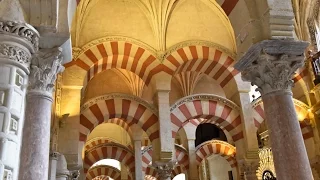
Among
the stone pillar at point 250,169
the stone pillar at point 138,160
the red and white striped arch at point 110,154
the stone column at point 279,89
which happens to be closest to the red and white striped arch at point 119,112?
the stone pillar at point 250,169

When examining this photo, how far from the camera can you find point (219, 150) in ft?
34.8

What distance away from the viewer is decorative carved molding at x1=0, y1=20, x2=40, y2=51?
317 cm

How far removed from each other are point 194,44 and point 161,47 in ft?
2.45

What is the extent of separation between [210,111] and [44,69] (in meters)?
5.51

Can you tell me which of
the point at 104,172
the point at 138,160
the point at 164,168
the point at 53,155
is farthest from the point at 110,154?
the point at 53,155

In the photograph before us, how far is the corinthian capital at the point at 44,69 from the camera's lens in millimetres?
3424

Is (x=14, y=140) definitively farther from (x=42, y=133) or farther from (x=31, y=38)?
(x=31, y=38)

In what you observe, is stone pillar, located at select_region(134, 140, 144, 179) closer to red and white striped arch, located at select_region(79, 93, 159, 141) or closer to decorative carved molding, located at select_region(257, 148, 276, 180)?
red and white striped arch, located at select_region(79, 93, 159, 141)

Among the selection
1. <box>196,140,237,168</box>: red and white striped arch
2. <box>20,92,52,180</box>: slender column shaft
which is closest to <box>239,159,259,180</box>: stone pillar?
<box>196,140,237,168</box>: red and white striped arch

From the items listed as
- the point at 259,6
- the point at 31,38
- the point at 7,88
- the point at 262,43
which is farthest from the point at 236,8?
the point at 7,88

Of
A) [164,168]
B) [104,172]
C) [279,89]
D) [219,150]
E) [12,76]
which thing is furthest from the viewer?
[104,172]

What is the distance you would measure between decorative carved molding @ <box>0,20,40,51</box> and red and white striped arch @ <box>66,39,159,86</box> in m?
4.33

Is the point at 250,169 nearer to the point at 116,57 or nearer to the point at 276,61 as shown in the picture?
the point at 116,57

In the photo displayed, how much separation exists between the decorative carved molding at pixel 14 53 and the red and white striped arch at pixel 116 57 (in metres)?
4.40
